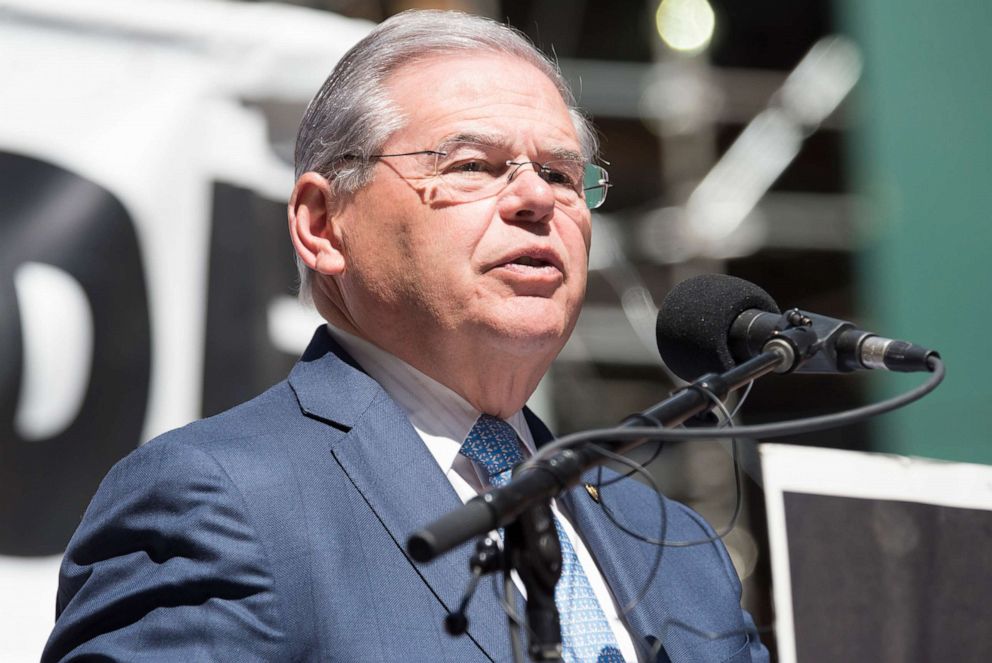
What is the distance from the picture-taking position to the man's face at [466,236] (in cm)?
213

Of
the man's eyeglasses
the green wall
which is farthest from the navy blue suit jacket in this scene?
the green wall

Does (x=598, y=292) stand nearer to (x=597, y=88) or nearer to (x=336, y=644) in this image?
(x=597, y=88)

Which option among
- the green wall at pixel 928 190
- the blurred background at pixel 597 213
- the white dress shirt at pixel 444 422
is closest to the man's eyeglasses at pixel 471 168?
the white dress shirt at pixel 444 422

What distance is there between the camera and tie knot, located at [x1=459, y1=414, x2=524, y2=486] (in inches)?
85.2

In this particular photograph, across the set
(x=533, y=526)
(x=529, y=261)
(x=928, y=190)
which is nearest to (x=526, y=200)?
(x=529, y=261)

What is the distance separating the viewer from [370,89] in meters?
2.35

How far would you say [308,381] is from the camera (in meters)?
2.20

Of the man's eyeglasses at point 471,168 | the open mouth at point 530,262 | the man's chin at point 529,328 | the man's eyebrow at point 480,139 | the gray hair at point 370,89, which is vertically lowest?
the man's chin at point 529,328

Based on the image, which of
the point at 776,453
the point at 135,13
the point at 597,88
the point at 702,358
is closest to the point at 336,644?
the point at 702,358

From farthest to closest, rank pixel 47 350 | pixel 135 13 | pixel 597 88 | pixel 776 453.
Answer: pixel 597 88 < pixel 135 13 < pixel 47 350 < pixel 776 453

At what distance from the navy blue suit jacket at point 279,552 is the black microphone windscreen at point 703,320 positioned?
432mm

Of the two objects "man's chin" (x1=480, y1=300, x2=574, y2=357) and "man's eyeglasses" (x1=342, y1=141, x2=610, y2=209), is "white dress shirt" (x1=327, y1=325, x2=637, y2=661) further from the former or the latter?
"man's eyeglasses" (x1=342, y1=141, x2=610, y2=209)

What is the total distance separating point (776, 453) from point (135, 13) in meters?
2.01

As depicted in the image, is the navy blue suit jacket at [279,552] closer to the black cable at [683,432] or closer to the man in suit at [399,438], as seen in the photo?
the man in suit at [399,438]
